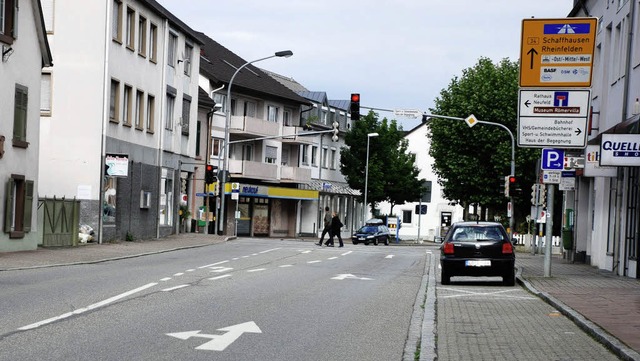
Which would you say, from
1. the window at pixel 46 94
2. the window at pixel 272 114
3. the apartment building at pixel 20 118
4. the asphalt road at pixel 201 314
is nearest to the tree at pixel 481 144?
the window at pixel 272 114

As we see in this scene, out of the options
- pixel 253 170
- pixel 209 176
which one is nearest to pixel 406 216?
pixel 253 170

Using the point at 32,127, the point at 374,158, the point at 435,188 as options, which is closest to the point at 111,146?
the point at 32,127

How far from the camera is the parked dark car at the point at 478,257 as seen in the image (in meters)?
23.1

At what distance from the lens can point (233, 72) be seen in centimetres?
7125

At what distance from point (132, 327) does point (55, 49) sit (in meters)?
27.6

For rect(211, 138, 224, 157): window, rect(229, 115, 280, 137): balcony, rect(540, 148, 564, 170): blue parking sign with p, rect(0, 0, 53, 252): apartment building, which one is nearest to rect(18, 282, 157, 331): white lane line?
rect(540, 148, 564, 170): blue parking sign with p

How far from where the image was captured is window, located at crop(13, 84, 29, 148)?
29719 millimetres

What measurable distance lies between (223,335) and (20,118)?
20134 mm

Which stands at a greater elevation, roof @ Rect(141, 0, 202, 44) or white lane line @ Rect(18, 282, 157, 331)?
roof @ Rect(141, 0, 202, 44)

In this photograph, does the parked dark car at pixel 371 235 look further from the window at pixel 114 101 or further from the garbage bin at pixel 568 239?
the window at pixel 114 101

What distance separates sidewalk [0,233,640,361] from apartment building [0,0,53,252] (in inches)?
35.9

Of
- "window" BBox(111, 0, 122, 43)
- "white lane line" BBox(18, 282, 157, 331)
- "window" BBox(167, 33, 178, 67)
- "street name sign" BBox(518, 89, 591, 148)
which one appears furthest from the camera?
"window" BBox(167, 33, 178, 67)

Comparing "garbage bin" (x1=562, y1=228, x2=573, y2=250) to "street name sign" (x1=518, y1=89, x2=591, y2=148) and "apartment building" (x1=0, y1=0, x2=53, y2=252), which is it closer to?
"street name sign" (x1=518, y1=89, x2=591, y2=148)

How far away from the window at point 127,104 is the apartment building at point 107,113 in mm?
35
